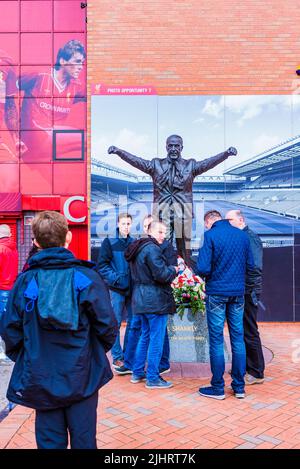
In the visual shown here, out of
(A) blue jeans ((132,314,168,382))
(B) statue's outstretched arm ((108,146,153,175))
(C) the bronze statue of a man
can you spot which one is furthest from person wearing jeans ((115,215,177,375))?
(B) statue's outstretched arm ((108,146,153,175))

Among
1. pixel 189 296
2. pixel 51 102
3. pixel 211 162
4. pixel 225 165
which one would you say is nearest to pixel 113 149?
pixel 51 102

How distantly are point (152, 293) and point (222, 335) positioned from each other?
878mm

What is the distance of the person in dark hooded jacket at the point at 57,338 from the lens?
2490mm

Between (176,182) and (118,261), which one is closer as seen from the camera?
(118,261)

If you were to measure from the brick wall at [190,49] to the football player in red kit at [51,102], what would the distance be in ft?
2.26

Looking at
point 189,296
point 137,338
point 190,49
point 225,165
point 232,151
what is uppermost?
point 190,49

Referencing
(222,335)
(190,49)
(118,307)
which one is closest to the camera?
(222,335)

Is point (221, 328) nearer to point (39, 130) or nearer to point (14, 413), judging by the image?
point (14, 413)

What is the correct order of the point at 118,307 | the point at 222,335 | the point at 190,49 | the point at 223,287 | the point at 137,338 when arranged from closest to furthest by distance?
the point at 223,287 < the point at 222,335 < the point at 137,338 < the point at 118,307 < the point at 190,49

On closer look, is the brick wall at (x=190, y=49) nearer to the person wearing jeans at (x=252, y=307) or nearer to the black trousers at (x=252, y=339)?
the person wearing jeans at (x=252, y=307)

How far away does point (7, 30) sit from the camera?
33.4ft

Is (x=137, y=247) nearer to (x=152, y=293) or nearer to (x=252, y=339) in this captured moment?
(x=152, y=293)

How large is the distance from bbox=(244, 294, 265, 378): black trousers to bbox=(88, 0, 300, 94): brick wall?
5.82 meters

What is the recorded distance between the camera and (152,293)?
199 inches
